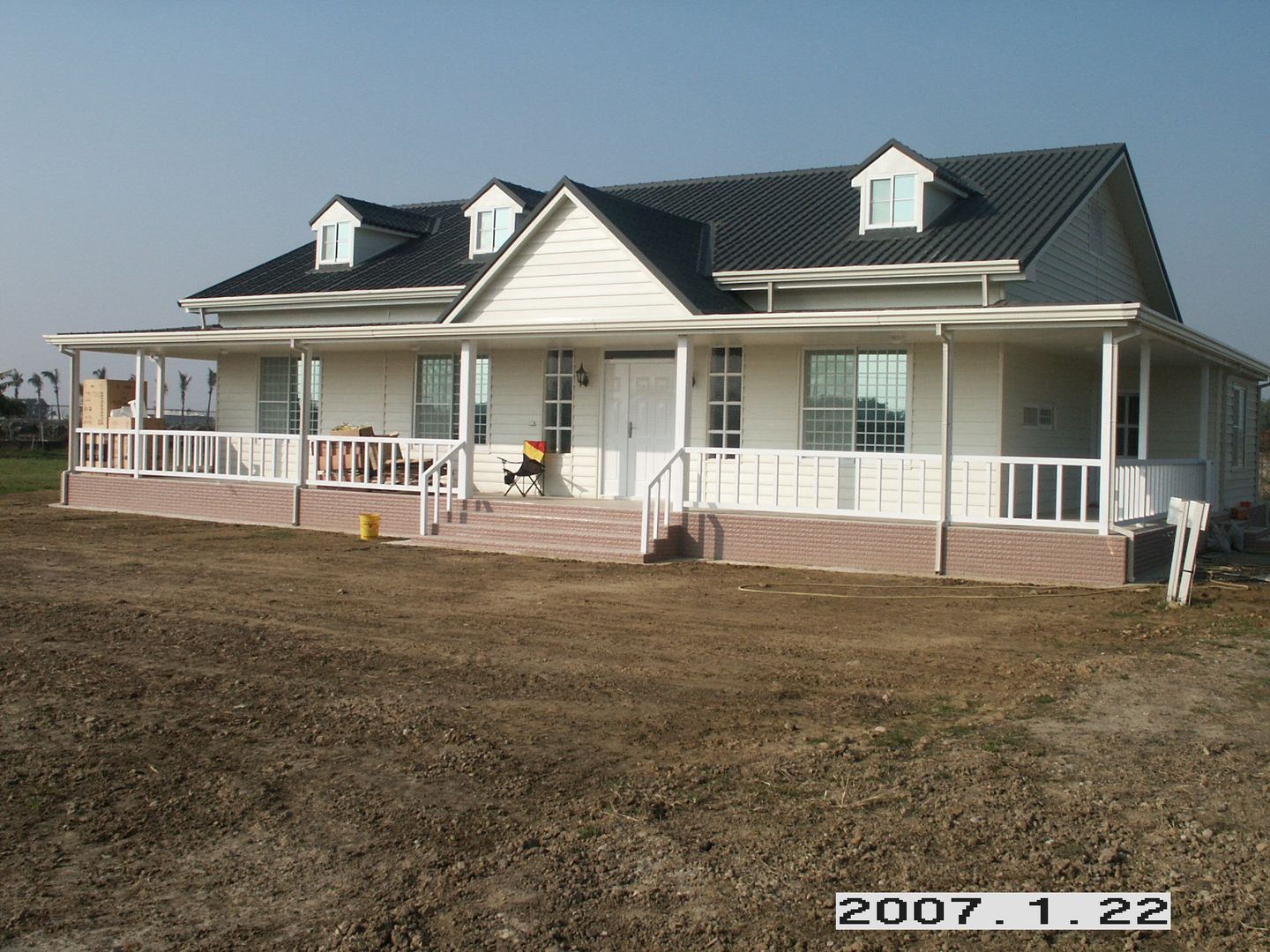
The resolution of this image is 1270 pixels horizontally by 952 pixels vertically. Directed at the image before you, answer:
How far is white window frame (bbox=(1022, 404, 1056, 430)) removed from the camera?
1600cm

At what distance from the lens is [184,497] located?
1930 cm

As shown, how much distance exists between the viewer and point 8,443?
41.3m

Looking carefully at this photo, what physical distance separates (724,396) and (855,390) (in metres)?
1.90

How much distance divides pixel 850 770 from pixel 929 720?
1.26 meters

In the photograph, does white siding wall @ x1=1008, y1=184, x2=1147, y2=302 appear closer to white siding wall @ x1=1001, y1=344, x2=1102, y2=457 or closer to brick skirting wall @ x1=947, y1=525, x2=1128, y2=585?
white siding wall @ x1=1001, y1=344, x2=1102, y2=457

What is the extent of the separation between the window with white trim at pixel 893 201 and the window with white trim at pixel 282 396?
32.7 ft

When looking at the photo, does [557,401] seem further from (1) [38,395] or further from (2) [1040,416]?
(1) [38,395]

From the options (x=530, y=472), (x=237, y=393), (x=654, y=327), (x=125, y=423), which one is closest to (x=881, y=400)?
(x=654, y=327)

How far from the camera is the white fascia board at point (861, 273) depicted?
15398mm

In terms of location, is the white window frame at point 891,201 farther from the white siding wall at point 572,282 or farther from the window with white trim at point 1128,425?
the window with white trim at point 1128,425

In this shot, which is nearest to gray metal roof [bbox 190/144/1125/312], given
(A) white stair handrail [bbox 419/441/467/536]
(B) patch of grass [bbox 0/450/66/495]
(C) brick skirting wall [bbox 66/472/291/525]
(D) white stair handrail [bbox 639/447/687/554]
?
(D) white stair handrail [bbox 639/447/687/554]

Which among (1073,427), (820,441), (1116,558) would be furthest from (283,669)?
(1073,427)

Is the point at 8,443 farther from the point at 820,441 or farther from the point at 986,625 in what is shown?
the point at 986,625

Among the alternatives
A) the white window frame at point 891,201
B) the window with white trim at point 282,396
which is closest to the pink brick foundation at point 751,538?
the window with white trim at point 282,396
